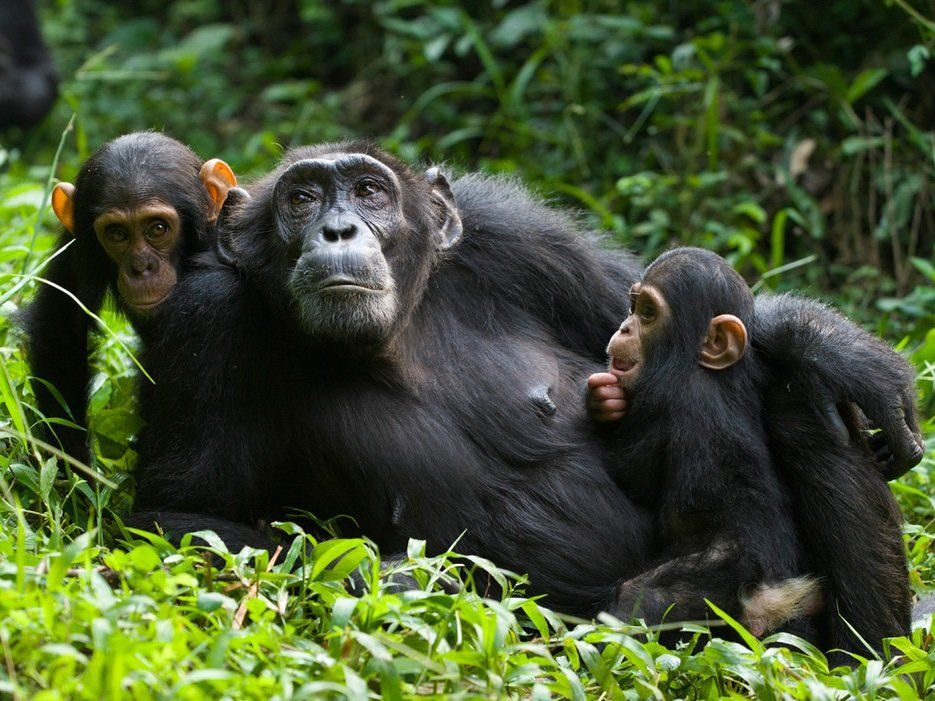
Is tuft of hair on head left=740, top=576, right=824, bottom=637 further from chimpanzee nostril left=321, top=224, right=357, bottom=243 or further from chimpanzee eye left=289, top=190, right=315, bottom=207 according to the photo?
chimpanzee eye left=289, top=190, right=315, bottom=207

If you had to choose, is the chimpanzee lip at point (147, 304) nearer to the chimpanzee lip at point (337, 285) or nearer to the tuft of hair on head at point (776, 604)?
the chimpanzee lip at point (337, 285)

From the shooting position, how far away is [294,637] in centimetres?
400

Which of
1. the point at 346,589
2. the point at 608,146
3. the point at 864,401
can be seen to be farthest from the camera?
the point at 608,146

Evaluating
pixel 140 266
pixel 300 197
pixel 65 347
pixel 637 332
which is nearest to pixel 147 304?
pixel 140 266

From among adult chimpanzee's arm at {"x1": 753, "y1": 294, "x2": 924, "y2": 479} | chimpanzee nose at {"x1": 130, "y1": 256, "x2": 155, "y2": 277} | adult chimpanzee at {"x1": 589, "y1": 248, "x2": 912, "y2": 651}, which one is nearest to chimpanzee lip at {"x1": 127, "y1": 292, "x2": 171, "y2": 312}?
chimpanzee nose at {"x1": 130, "y1": 256, "x2": 155, "y2": 277}

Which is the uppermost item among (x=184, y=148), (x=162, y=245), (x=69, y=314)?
(x=184, y=148)

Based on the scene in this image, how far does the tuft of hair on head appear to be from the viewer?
16.1ft

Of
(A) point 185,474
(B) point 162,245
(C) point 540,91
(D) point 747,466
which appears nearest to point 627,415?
(D) point 747,466

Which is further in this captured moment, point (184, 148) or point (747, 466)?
point (184, 148)

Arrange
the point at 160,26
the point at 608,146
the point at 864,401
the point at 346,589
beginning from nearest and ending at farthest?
the point at 346,589 < the point at 864,401 < the point at 608,146 < the point at 160,26

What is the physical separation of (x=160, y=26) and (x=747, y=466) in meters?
11.6

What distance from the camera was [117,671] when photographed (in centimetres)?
329

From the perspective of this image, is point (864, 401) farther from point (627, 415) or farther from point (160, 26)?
point (160, 26)

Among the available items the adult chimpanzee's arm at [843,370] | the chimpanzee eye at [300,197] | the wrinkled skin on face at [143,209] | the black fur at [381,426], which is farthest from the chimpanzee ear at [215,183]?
the adult chimpanzee's arm at [843,370]
